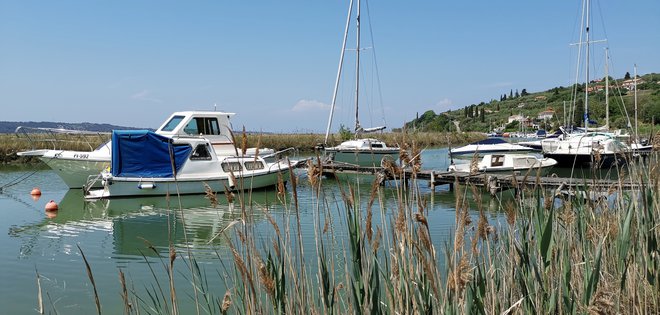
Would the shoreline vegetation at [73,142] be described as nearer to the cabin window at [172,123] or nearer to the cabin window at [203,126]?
the cabin window at [203,126]

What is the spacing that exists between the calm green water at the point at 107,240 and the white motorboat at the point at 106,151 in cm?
60

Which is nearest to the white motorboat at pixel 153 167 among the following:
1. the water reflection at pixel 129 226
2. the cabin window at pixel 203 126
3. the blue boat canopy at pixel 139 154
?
the blue boat canopy at pixel 139 154

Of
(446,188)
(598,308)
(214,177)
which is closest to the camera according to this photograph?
(598,308)

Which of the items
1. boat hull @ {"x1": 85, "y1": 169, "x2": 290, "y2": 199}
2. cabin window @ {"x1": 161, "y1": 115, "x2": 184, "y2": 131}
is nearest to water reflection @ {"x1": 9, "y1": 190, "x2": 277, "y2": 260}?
boat hull @ {"x1": 85, "y1": 169, "x2": 290, "y2": 199}

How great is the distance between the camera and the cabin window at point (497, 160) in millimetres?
17234

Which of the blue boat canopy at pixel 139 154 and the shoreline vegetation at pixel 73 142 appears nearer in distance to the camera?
the blue boat canopy at pixel 139 154

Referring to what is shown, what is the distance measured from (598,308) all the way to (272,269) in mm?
1184

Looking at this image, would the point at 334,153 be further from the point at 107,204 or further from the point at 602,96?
the point at 602,96

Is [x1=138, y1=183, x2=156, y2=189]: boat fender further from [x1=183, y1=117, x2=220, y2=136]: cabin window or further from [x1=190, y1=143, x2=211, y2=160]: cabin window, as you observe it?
[x1=183, y1=117, x2=220, y2=136]: cabin window

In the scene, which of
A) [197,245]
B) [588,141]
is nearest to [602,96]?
[588,141]

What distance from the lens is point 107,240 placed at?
950 centimetres

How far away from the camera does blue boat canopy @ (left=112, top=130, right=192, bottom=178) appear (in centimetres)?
1448

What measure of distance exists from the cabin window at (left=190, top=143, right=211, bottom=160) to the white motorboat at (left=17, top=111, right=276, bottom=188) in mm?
553

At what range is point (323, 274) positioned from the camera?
2.17 metres
